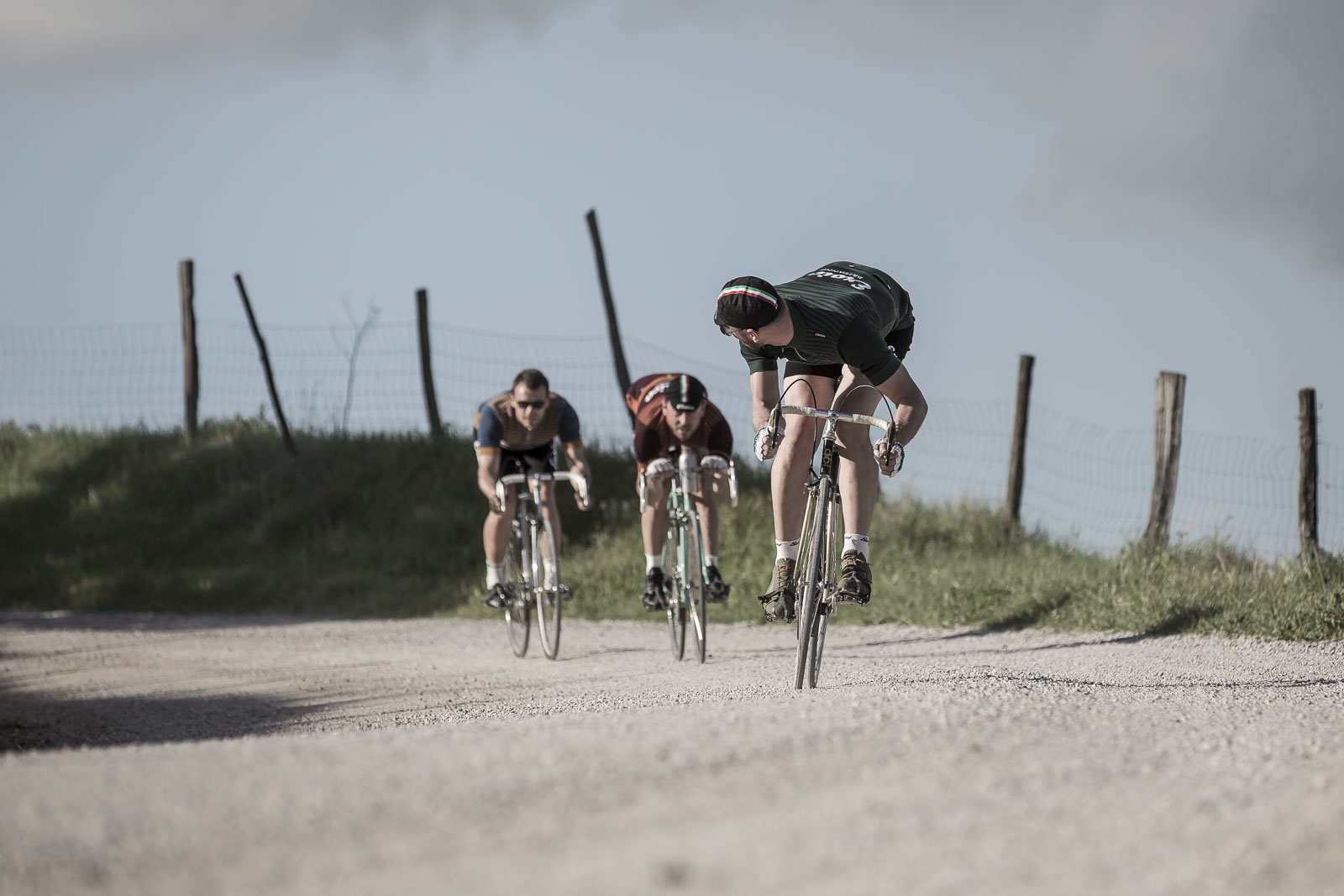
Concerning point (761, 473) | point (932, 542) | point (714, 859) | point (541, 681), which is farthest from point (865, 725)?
point (761, 473)

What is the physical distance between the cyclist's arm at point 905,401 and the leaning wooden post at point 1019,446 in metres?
7.41

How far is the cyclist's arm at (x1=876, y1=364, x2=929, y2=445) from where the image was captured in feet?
18.8

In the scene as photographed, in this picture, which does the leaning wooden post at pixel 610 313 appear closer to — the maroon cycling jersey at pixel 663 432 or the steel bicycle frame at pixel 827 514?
the maroon cycling jersey at pixel 663 432

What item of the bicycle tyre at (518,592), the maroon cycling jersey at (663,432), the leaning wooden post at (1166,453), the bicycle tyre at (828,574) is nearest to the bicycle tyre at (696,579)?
the maroon cycling jersey at (663,432)

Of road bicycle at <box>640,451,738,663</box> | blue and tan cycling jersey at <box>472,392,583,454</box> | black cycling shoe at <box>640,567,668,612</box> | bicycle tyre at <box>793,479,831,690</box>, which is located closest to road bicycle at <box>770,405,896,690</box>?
bicycle tyre at <box>793,479,831,690</box>

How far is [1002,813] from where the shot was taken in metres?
3.22

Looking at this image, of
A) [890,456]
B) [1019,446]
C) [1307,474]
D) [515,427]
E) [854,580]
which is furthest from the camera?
[1019,446]

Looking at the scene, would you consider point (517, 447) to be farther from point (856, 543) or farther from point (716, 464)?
point (856, 543)

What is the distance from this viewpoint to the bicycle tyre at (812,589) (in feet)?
20.0

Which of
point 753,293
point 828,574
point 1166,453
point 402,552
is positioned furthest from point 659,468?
point 402,552

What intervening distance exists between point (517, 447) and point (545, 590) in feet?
3.56

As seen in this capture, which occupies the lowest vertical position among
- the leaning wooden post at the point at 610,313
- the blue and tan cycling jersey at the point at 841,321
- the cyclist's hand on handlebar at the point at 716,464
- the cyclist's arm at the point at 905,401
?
the cyclist's hand on handlebar at the point at 716,464

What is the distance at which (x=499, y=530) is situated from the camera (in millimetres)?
9648

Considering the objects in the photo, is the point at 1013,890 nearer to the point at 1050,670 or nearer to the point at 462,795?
the point at 462,795
